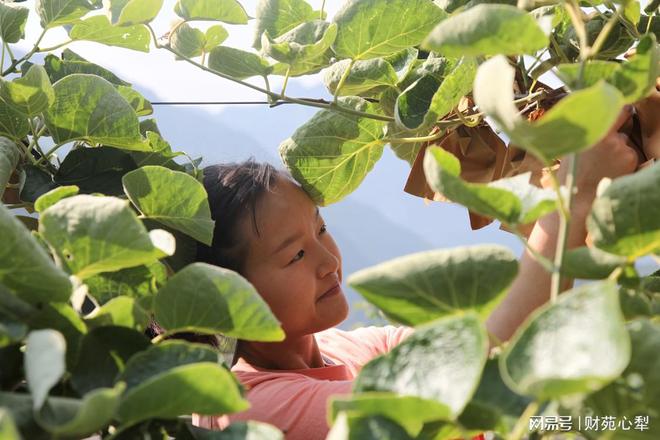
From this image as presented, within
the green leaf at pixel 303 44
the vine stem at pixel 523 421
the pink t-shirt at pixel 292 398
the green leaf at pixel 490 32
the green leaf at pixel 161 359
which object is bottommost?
→ the pink t-shirt at pixel 292 398

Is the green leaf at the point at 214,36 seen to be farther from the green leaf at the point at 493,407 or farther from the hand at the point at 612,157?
the green leaf at the point at 493,407

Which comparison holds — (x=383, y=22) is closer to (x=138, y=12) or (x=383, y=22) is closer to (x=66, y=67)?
(x=138, y=12)

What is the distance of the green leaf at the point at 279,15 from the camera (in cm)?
56

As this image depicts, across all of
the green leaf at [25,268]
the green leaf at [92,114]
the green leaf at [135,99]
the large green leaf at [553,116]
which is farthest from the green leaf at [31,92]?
the large green leaf at [553,116]

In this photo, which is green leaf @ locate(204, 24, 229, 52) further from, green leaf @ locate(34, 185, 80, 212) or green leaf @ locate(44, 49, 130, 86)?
green leaf @ locate(34, 185, 80, 212)

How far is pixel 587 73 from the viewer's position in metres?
0.27

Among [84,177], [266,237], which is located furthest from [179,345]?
[266,237]

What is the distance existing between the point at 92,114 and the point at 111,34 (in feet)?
0.34

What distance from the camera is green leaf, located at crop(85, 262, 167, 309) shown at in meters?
0.35

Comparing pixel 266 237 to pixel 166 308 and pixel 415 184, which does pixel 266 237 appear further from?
pixel 166 308

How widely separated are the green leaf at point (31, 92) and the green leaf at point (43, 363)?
0.90ft

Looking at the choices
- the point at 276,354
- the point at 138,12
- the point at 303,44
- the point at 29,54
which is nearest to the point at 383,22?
the point at 303,44

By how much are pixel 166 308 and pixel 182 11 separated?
0.30 meters

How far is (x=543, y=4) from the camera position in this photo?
18.9 inches
